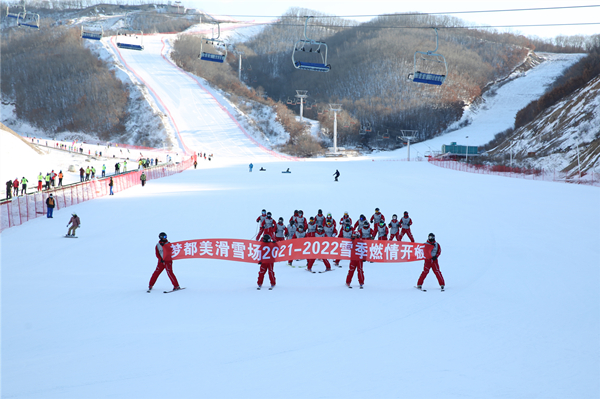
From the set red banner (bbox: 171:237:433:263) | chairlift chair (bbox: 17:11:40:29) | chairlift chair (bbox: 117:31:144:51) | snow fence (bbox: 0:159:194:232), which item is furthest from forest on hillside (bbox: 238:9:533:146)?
red banner (bbox: 171:237:433:263)

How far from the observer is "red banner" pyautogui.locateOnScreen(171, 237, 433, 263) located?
1055 centimetres

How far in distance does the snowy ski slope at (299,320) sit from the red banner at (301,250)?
63 centimetres

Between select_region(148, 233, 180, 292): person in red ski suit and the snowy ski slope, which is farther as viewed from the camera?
select_region(148, 233, 180, 292): person in red ski suit

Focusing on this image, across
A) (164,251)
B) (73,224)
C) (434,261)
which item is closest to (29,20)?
(73,224)

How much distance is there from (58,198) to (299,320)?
1904 cm

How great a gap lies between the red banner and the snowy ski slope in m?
0.63

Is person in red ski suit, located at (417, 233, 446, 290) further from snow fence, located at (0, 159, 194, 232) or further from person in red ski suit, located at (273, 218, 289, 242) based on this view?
snow fence, located at (0, 159, 194, 232)

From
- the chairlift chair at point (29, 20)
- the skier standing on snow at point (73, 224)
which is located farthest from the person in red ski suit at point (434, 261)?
the chairlift chair at point (29, 20)

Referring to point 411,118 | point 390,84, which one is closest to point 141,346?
point 411,118

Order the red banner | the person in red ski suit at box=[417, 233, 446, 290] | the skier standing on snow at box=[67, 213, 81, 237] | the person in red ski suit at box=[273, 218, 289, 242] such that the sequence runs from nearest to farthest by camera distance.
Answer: the person in red ski suit at box=[417, 233, 446, 290] → the red banner → the person in red ski suit at box=[273, 218, 289, 242] → the skier standing on snow at box=[67, 213, 81, 237]

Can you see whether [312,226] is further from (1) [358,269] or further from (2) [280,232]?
(1) [358,269]

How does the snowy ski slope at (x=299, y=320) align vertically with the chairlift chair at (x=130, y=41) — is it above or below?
below

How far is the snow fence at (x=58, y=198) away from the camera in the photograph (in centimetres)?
1806

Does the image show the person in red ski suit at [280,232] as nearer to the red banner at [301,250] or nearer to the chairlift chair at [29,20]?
the red banner at [301,250]
